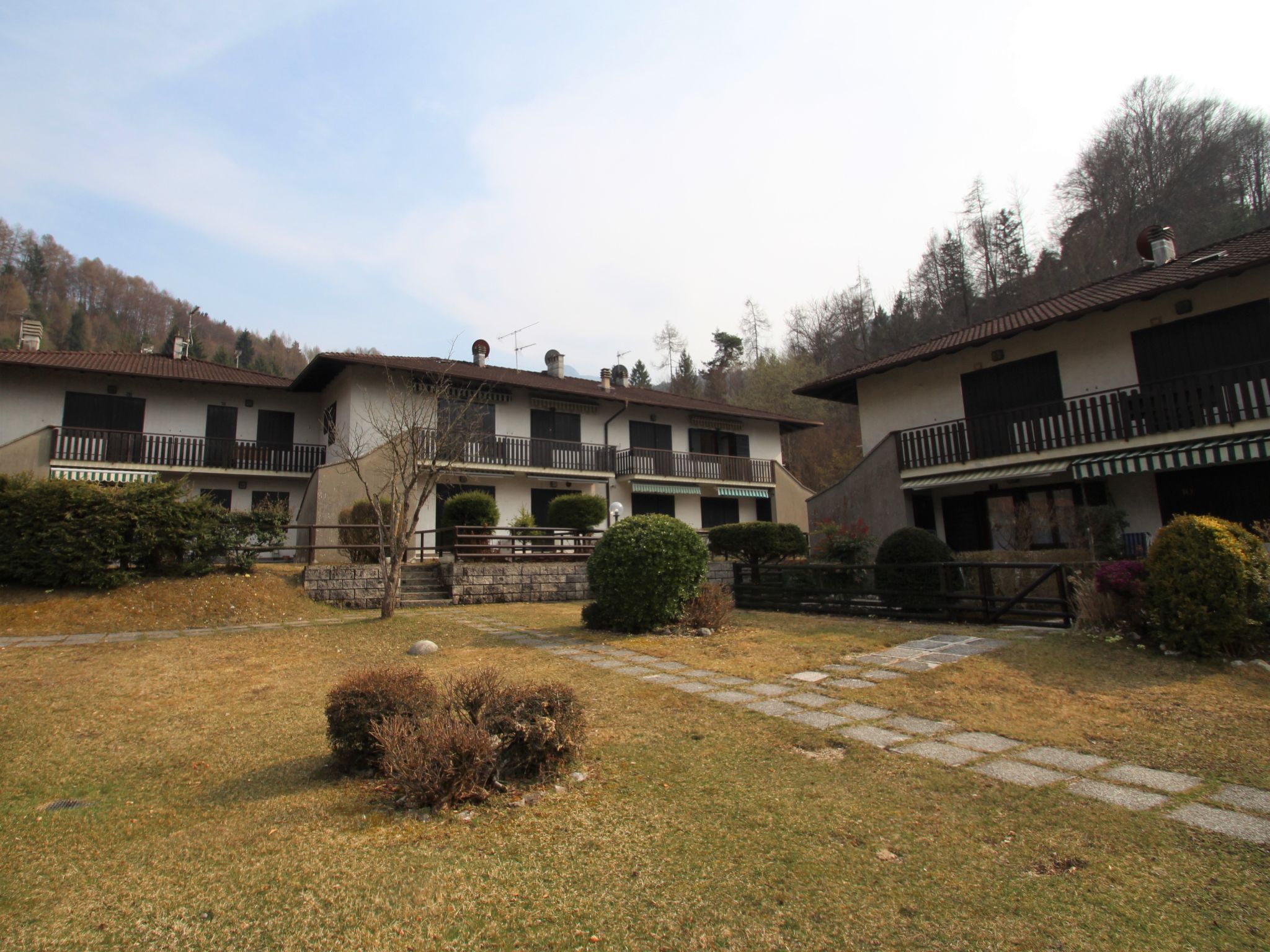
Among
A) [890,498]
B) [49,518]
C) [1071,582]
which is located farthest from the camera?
[890,498]

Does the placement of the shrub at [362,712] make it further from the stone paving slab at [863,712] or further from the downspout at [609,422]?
the downspout at [609,422]

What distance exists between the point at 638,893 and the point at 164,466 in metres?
22.6

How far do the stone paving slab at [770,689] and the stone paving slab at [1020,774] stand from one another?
2138 mm

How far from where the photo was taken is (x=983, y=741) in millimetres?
4848

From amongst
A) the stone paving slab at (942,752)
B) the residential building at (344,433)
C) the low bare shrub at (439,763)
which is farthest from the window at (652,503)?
the low bare shrub at (439,763)

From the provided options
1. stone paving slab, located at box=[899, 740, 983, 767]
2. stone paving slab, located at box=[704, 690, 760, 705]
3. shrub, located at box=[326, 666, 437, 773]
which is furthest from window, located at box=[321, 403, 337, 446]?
stone paving slab, located at box=[899, 740, 983, 767]

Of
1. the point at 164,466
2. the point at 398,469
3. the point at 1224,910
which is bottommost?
the point at 1224,910

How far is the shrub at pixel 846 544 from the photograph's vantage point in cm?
1447

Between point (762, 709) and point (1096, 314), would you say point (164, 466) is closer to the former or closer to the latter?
point (762, 709)

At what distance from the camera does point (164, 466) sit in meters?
20.2

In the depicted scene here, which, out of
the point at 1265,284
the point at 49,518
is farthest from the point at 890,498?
the point at 49,518

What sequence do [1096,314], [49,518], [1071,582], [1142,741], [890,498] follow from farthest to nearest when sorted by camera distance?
[890,498]
[1096,314]
[49,518]
[1071,582]
[1142,741]

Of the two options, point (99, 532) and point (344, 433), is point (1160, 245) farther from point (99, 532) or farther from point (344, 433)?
point (99, 532)

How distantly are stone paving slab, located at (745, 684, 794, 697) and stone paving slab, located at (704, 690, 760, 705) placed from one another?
0.14 metres
